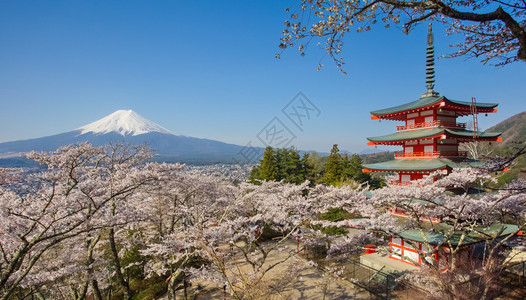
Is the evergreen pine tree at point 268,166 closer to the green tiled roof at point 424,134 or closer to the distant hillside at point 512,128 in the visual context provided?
the green tiled roof at point 424,134

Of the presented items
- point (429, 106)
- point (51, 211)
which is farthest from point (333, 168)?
point (51, 211)

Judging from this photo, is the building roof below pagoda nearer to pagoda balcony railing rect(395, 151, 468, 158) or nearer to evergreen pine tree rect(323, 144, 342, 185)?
pagoda balcony railing rect(395, 151, 468, 158)

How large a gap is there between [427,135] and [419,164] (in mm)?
1312

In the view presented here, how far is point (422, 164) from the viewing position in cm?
1053

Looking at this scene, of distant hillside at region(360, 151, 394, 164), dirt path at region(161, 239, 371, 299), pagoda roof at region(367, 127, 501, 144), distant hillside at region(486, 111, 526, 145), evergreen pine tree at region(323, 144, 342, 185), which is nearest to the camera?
dirt path at region(161, 239, 371, 299)

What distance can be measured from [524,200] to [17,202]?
13539mm

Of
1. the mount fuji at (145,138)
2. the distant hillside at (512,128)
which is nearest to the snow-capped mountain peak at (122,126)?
the mount fuji at (145,138)

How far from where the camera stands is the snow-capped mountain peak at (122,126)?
104188 millimetres

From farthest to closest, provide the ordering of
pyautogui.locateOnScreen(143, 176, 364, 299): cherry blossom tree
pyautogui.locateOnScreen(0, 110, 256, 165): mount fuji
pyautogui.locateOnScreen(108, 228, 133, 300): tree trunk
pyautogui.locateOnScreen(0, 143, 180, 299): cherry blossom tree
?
pyautogui.locateOnScreen(0, 110, 256, 165): mount fuji
pyautogui.locateOnScreen(108, 228, 133, 300): tree trunk
pyautogui.locateOnScreen(143, 176, 364, 299): cherry blossom tree
pyautogui.locateOnScreen(0, 143, 180, 299): cherry blossom tree

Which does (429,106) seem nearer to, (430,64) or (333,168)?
(430,64)

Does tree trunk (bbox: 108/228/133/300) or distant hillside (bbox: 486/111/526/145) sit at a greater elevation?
distant hillside (bbox: 486/111/526/145)

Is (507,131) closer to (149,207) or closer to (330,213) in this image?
(330,213)

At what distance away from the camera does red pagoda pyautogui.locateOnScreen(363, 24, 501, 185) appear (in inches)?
401

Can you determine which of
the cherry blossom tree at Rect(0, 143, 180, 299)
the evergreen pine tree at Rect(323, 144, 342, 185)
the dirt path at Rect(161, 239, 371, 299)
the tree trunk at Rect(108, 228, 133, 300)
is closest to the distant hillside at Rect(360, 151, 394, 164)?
the evergreen pine tree at Rect(323, 144, 342, 185)
